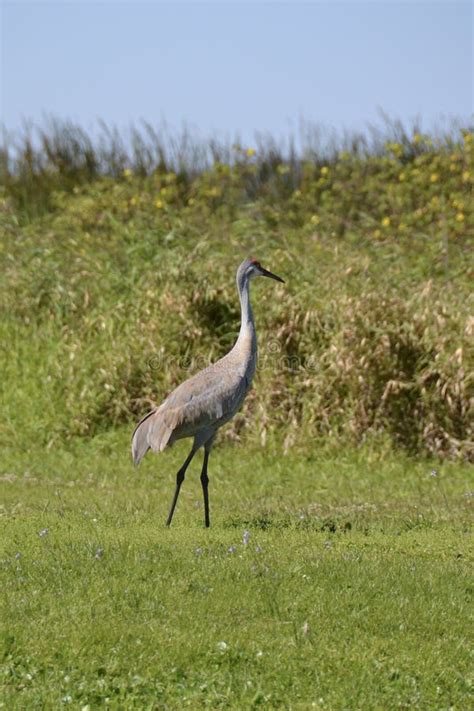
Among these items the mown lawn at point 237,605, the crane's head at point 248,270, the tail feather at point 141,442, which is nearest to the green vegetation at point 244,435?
the mown lawn at point 237,605

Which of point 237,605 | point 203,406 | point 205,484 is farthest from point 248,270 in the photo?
point 237,605

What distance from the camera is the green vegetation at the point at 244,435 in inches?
254

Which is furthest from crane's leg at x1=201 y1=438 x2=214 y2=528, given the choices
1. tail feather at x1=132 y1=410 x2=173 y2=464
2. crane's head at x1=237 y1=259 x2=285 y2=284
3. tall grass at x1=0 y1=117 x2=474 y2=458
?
tall grass at x1=0 y1=117 x2=474 y2=458

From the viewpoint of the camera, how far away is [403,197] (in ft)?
67.1

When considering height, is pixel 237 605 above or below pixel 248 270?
below

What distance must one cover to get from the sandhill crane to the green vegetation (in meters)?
0.65

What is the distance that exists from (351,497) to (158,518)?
84.9 inches

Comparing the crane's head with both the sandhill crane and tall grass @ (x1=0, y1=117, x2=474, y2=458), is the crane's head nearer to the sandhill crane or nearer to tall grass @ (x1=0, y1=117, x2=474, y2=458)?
the sandhill crane

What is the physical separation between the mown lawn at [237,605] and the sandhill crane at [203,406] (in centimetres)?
64

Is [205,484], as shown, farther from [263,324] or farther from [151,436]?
[263,324]

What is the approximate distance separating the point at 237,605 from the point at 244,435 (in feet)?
21.6

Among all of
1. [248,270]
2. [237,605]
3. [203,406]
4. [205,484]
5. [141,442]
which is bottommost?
[237,605]

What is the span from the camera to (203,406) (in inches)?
378

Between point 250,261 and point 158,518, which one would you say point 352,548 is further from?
point 250,261
